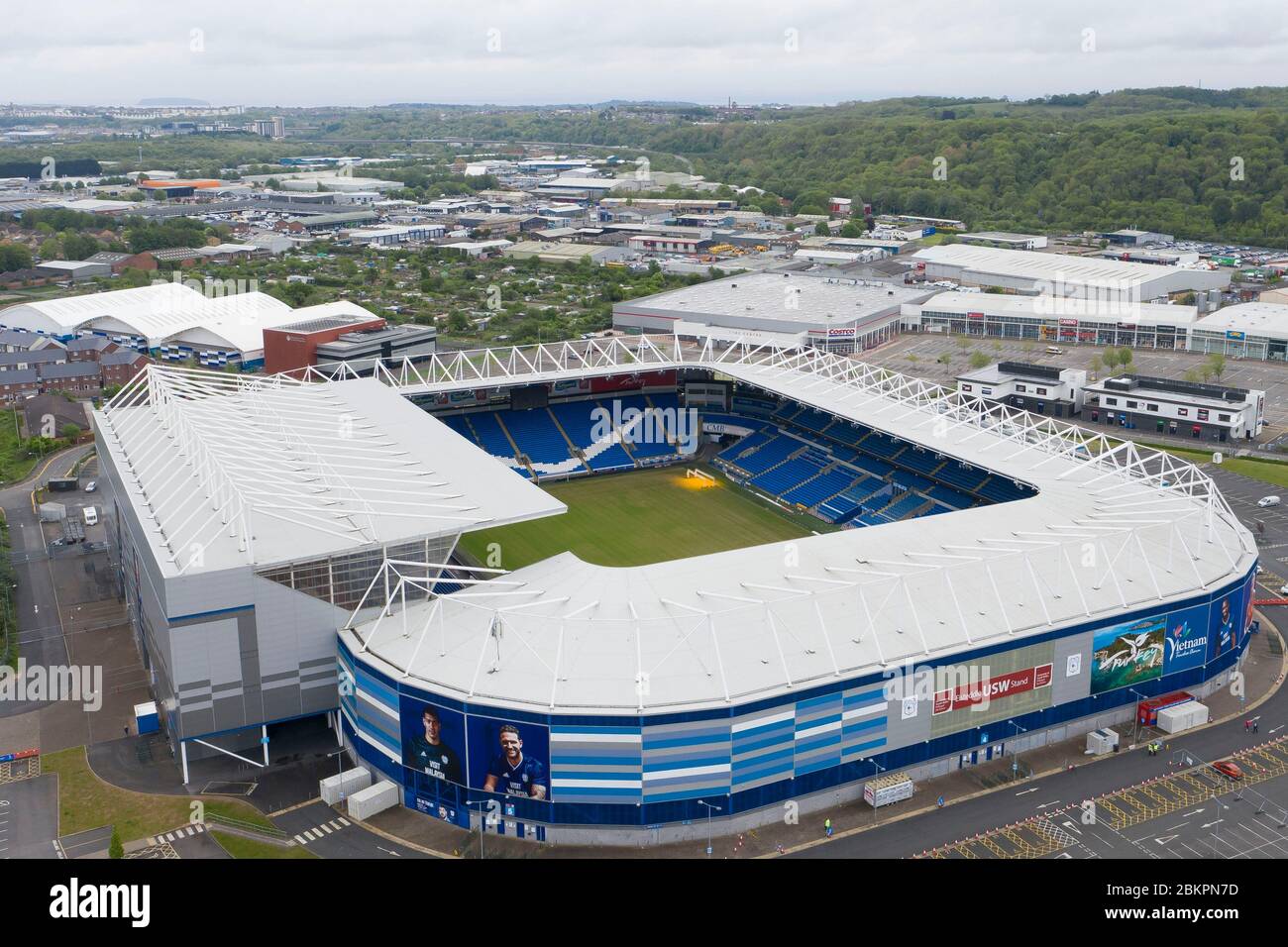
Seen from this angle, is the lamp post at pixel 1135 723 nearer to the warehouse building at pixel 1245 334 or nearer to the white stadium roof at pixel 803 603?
the white stadium roof at pixel 803 603

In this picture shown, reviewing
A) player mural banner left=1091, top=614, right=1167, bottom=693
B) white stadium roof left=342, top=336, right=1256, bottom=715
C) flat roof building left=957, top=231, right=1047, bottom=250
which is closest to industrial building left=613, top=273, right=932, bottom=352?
flat roof building left=957, top=231, right=1047, bottom=250

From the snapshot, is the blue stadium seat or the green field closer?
the green field

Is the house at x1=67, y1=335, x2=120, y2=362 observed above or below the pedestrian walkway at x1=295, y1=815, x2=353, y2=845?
above

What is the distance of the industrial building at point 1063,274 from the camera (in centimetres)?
12225

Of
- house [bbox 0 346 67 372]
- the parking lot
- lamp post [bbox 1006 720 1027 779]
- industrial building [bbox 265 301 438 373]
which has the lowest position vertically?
the parking lot

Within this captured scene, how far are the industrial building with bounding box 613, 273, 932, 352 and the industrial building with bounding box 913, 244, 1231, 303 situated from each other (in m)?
14.9

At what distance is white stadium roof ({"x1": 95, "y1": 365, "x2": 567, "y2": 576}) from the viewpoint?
42188mm

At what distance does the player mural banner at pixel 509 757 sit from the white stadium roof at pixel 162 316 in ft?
234

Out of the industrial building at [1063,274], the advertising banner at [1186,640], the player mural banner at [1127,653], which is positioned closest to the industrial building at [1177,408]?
the industrial building at [1063,274]

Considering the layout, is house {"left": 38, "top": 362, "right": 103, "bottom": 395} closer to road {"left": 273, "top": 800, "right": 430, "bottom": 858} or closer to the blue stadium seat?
the blue stadium seat

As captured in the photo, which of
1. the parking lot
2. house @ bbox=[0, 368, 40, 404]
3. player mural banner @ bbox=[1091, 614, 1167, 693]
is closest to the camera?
the parking lot

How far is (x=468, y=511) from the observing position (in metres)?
45.1

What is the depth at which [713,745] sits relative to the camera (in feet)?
120

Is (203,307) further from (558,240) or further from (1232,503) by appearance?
(1232,503)
